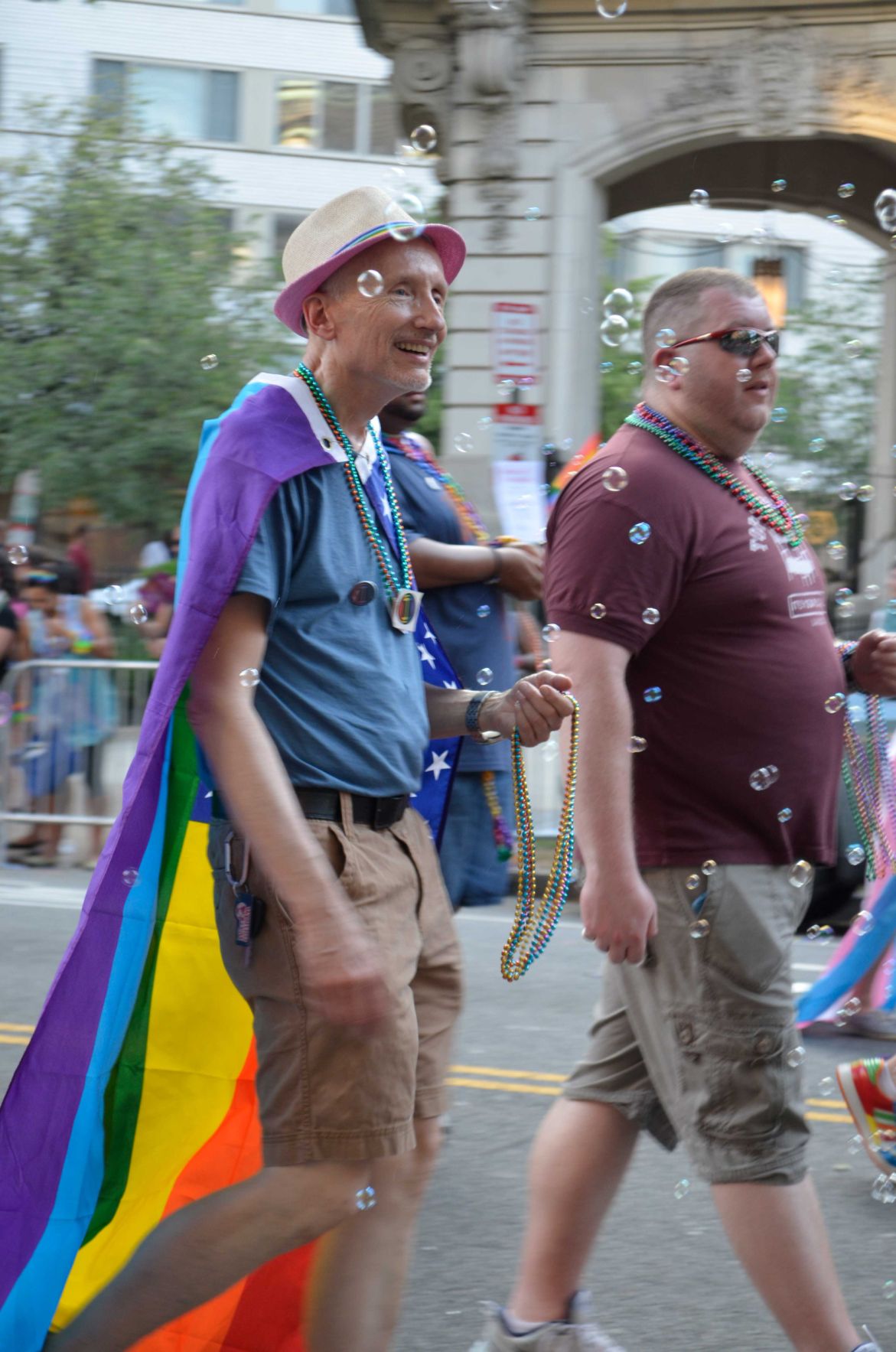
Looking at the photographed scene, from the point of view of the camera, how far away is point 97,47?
1330 inches

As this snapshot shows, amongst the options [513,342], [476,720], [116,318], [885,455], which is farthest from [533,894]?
[116,318]

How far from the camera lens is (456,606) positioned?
4180mm

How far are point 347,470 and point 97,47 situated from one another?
33747 mm

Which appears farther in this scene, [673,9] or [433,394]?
[433,394]

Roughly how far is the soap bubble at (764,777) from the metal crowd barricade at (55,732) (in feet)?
21.5

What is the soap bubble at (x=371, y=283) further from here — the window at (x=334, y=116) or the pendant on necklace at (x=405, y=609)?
the window at (x=334, y=116)

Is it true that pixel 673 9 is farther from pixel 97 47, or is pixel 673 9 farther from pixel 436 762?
pixel 97 47

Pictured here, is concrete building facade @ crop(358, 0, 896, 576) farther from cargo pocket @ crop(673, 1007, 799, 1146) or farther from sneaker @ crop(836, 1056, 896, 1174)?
cargo pocket @ crop(673, 1007, 799, 1146)

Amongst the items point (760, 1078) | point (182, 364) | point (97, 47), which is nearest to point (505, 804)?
point (760, 1078)

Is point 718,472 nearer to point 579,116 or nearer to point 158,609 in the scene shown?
point 158,609

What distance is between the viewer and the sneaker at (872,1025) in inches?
229

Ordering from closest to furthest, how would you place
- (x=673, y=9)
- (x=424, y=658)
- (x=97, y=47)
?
(x=424, y=658)
(x=673, y=9)
(x=97, y=47)

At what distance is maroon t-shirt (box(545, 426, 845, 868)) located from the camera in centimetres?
283

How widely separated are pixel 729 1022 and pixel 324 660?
85cm
